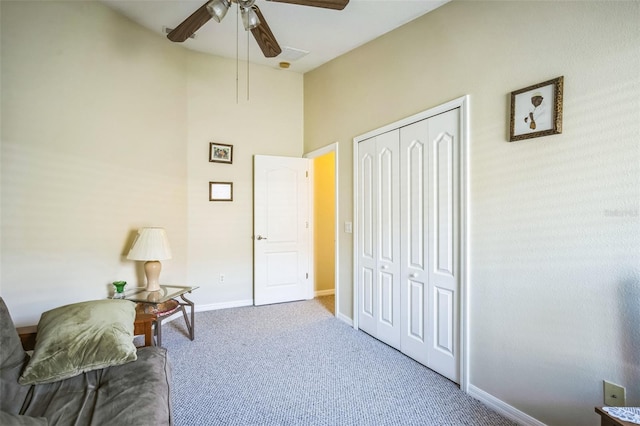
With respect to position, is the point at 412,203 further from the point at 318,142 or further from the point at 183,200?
the point at 183,200

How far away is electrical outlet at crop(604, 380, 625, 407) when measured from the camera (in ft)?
4.80

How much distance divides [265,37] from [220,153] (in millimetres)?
1855

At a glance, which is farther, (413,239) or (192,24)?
(413,239)

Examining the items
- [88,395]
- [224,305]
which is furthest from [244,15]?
[224,305]

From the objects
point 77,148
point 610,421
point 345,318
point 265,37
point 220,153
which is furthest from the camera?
point 220,153

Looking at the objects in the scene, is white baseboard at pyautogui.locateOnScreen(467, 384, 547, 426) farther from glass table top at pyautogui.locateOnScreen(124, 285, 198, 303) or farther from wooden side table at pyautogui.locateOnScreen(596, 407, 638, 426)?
glass table top at pyautogui.locateOnScreen(124, 285, 198, 303)

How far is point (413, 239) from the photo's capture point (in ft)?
8.45

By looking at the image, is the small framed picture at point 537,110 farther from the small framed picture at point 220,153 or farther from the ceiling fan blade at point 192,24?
the small framed picture at point 220,153

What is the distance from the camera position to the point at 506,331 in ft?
6.33

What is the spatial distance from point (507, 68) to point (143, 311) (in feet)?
10.2

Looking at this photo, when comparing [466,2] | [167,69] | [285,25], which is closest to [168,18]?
[167,69]

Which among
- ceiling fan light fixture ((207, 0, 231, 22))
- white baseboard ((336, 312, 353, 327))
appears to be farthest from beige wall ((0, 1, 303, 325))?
ceiling fan light fixture ((207, 0, 231, 22))

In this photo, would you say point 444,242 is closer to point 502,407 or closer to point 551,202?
point 551,202

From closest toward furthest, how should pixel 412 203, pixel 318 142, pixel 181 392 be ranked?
pixel 181 392 < pixel 412 203 < pixel 318 142
